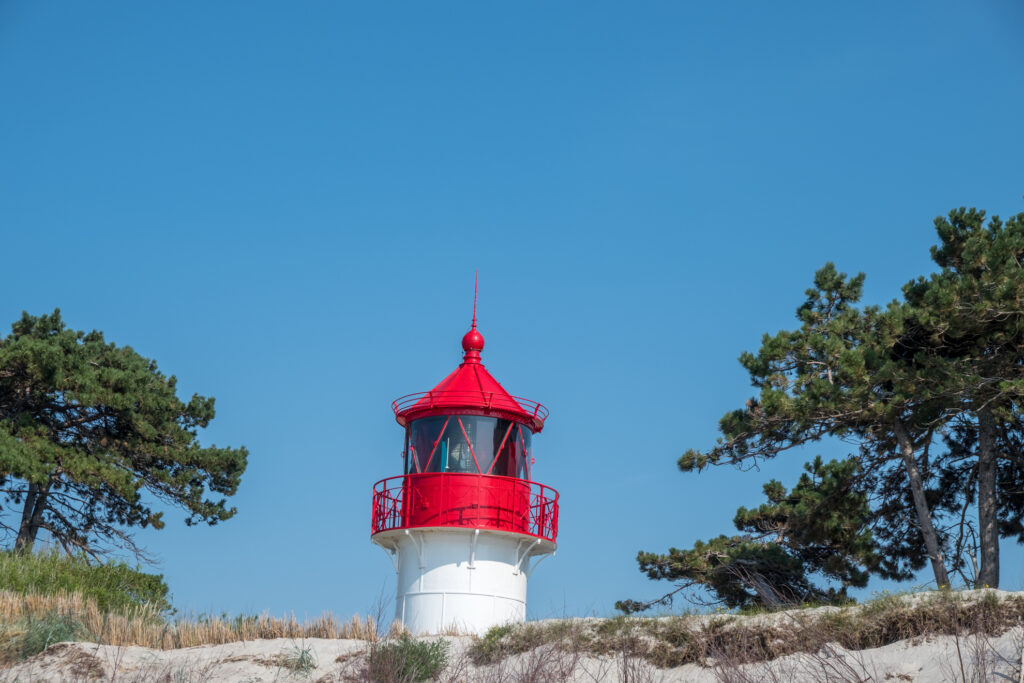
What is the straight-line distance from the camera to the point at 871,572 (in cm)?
2098

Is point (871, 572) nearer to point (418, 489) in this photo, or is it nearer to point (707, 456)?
point (707, 456)

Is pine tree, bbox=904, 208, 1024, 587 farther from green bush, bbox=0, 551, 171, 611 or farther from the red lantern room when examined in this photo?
green bush, bbox=0, 551, 171, 611

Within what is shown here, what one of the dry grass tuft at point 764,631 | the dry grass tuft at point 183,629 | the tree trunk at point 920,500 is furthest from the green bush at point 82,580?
the tree trunk at point 920,500

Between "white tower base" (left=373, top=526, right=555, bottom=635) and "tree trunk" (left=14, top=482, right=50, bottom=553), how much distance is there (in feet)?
37.1

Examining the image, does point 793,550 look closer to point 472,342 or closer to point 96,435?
point 472,342

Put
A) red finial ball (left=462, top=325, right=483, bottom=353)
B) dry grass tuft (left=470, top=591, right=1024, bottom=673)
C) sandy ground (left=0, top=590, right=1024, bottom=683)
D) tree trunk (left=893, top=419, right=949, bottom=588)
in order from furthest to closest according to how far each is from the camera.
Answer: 1. red finial ball (left=462, top=325, right=483, bottom=353)
2. tree trunk (left=893, top=419, right=949, bottom=588)
3. dry grass tuft (left=470, top=591, right=1024, bottom=673)
4. sandy ground (left=0, top=590, right=1024, bottom=683)

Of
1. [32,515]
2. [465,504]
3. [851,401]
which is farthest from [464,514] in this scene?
[32,515]

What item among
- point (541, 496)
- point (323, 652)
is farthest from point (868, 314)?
point (323, 652)

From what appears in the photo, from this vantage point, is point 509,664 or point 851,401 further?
point 851,401

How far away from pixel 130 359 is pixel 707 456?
51.4 ft

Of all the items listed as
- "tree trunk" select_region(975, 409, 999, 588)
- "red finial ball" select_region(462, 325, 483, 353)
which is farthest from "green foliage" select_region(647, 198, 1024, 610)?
"red finial ball" select_region(462, 325, 483, 353)

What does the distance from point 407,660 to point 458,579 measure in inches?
195

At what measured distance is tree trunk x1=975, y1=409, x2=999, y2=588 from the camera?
59.1 feet

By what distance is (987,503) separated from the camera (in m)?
18.5
